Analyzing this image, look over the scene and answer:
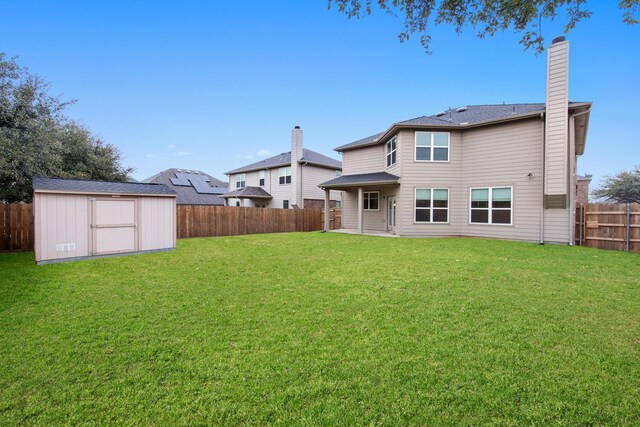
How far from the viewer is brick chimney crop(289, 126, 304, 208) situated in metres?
24.0

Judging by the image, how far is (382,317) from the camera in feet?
13.2

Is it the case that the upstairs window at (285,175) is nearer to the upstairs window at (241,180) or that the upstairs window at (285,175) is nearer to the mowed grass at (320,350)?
the upstairs window at (241,180)

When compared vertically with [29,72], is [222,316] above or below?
below

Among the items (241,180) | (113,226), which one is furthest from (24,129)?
(241,180)

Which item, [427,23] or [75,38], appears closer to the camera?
[427,23]

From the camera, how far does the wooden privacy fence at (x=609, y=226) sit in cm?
1048

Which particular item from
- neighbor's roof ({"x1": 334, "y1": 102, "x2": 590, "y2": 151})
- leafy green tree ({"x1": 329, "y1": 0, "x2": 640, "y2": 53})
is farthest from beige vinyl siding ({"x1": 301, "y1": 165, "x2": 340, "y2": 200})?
leafy green tree ({"x1": 329, "y1": 0, "x2": 640, "y2": 53})

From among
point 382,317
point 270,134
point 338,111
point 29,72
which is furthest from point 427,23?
point 270,134

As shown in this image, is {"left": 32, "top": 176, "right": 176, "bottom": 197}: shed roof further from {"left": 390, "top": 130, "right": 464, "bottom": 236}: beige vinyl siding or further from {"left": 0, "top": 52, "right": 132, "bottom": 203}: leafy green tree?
{"left": 390, "top": 130, "right": 464, "bottom": 236}: beige vinyl siding

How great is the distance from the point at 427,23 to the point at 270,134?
27.9 metres

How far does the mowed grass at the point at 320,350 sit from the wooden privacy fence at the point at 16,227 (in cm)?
562

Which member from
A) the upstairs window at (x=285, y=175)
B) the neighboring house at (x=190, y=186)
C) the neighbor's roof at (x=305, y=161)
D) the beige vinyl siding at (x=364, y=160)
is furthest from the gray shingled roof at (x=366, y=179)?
the neighboring house at (x=190, y=186)

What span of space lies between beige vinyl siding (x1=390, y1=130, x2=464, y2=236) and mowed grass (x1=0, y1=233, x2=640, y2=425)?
8.33m

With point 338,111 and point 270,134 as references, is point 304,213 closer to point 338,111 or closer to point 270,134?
point 338,111
